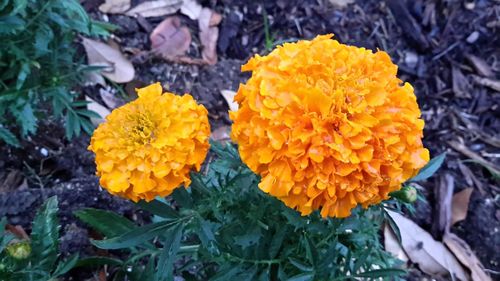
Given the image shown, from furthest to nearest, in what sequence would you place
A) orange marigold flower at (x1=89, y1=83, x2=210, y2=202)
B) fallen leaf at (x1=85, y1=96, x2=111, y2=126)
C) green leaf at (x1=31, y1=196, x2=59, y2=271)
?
fallen leaf at (x1=85, y1=96, x2=111, y2=126)
green leaf at (x1=31, y1=196, x2=59, y2=271)
orange marigold flower at (x1=89, y1=83, x2=210, y2=202)

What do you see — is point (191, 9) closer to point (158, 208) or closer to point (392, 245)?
point (392, 245)

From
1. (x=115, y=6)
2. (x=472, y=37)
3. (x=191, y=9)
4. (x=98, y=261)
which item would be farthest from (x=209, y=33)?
(x=98, y=261)

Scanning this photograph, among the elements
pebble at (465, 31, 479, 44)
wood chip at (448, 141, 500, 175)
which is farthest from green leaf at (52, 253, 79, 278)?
pebble at (465, 31, 479, 44)

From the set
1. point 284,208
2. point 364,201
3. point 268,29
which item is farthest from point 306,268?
point 268,29

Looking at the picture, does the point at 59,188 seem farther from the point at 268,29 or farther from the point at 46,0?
the point at 268,29

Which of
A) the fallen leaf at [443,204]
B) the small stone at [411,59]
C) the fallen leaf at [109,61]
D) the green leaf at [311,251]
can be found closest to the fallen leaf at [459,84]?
the small stone at [411,59]

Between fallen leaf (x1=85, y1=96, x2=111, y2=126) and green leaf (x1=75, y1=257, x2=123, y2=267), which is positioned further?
fallen leaf (x1=85, y1=96, x2=111, y2=126)

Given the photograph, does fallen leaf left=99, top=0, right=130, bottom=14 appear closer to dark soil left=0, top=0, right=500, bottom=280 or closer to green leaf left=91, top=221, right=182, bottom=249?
dark soil left=0, top=0, right=500, bottom=280

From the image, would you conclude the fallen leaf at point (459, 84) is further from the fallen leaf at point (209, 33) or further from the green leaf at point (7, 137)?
the green leaf at point (7, 137)
